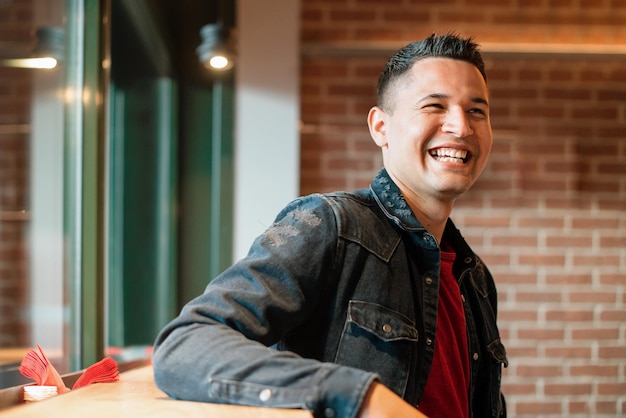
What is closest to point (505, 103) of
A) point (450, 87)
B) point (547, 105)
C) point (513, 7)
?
point (547, 105)

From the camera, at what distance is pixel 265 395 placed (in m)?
0.94

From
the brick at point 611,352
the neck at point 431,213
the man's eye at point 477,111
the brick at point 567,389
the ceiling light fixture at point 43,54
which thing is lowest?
the brick at point 567,389

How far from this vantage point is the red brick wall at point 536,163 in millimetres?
3684

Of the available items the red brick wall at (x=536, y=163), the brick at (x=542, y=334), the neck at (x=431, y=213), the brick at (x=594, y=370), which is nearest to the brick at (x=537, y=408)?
the red brick wall at (x=536, y=163)

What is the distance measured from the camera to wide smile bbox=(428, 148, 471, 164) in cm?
145

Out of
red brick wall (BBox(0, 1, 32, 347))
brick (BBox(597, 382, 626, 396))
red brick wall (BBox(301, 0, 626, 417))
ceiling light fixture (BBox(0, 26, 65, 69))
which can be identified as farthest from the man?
Answer: brick (BBox(597, 382, 626, 396))

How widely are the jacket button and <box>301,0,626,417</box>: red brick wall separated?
9.16 feet

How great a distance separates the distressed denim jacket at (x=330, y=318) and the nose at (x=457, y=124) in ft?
0.49

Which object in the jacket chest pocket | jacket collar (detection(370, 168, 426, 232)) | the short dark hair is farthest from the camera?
the short dark hair

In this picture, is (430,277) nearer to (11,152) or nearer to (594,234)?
(11,152)

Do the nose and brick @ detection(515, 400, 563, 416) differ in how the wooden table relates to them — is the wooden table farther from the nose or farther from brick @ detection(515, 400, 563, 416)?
brick @ detection(515, 400, 563, 416)

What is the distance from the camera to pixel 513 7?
3.76 meters

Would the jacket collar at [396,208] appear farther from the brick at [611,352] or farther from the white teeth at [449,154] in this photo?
the brick at [611,352]

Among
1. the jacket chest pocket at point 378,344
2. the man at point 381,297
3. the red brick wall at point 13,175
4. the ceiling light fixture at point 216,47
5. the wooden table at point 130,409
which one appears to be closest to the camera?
the wooden table at point 130,409
